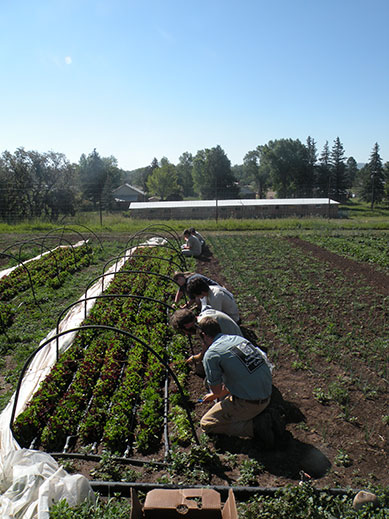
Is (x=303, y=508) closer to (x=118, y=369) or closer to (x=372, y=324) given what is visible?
(x=118, y=369)

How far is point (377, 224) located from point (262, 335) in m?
21.0

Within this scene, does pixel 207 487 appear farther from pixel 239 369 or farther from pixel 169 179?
pixel 169 179

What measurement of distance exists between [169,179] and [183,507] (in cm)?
6740

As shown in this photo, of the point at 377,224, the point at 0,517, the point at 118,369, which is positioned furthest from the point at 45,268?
the point at 377,224

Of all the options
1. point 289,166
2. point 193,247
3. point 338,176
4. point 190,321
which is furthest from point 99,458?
point 289,166

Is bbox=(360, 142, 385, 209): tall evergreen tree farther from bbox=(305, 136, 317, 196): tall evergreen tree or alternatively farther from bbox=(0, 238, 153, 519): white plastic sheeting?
bbox=(0, 238, 153, 519): white plastic sheeting

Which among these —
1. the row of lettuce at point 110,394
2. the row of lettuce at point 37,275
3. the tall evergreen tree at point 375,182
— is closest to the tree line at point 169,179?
the tall evergreen tree at point 375,182

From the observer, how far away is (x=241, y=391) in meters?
4.30

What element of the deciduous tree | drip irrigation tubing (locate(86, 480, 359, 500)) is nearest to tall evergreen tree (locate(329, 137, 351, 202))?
the deciduous tree

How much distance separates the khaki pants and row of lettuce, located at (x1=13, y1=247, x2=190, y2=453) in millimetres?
331

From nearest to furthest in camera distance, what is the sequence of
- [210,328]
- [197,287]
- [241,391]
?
[241,391], [210,328], [197,287]

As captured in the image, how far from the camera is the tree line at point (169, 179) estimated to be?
31.8 m

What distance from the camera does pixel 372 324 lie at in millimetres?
7809

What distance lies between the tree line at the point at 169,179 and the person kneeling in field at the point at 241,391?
23.6 metres
